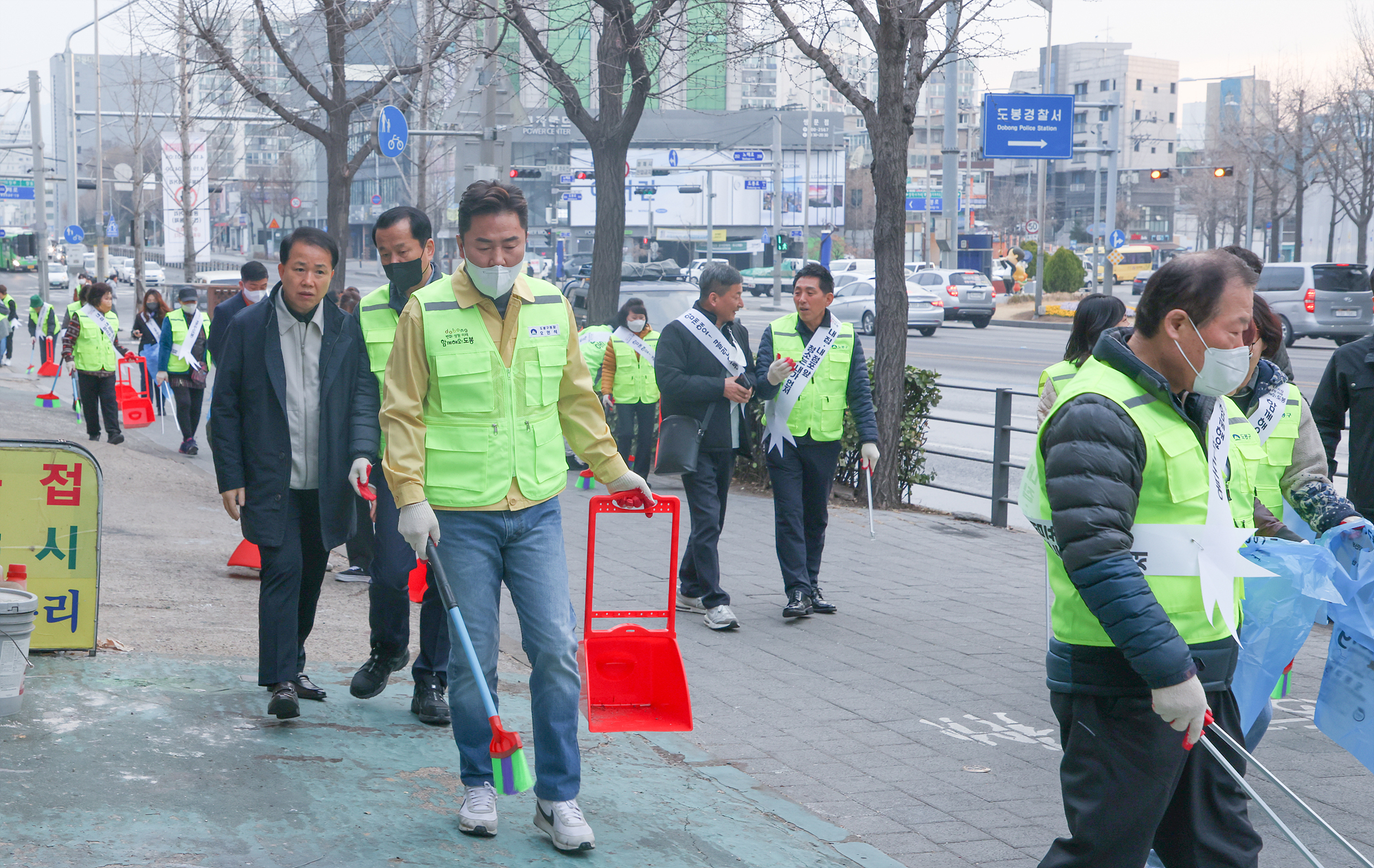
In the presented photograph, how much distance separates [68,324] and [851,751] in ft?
40.7

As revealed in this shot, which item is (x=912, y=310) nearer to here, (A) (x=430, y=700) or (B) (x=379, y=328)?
(B) (x=379, y=328)

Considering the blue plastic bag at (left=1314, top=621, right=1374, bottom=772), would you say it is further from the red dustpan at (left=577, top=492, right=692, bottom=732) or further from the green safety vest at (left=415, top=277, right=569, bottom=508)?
the green safety vest at (left=415, top=277, right=569, bottom=508)

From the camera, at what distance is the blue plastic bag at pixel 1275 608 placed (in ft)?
10.7

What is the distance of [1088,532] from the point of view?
8.93 feet

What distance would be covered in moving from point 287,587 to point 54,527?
1.22 m

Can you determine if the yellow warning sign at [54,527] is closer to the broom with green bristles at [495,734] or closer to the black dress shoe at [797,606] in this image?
the broom with green bristles at [495,734]

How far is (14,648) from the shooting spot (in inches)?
183

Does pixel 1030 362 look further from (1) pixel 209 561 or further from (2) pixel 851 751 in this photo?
(2) pixel 851 751

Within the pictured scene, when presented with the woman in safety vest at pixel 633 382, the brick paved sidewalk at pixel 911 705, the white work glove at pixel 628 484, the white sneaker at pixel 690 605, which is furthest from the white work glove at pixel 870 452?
the woman in safety vest at pixel 633 382

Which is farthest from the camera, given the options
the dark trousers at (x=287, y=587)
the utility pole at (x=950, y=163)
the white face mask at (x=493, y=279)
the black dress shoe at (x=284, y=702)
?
the utility pole at (x=950, y=163)

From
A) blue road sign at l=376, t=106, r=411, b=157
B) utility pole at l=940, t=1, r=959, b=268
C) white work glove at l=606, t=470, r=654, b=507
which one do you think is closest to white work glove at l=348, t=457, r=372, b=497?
white work glove at l=606, t=470, r=654, b=507

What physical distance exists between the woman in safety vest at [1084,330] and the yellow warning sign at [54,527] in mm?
4054

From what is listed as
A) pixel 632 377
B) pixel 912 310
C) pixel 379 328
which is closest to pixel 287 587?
pixel 379 328

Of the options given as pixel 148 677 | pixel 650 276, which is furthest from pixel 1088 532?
pixel 650 276
